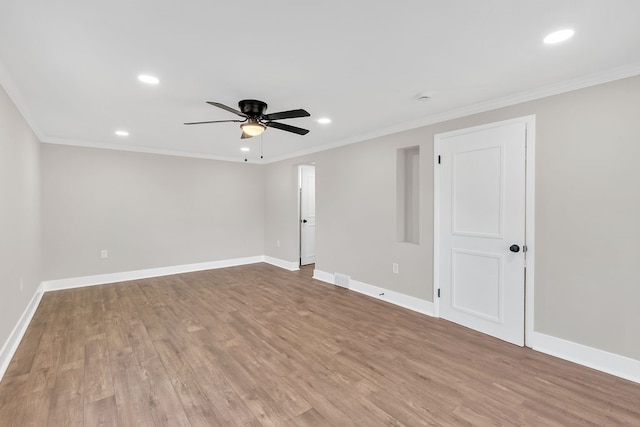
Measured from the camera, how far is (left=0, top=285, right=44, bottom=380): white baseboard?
2.33m

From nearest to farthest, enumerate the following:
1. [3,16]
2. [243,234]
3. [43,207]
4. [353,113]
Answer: [3,16]
[353,113]
[43,207]
[243,234]

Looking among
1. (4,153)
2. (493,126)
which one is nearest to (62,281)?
(4,153)

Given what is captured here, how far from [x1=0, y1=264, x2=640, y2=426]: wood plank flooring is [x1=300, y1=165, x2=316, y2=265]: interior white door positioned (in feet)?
8.88

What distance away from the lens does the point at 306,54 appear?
80.1 inches

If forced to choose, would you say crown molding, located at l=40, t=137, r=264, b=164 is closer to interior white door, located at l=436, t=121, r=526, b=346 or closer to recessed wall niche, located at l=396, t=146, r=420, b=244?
recessed wall niche, located at l=396, t=146, r=420, b=244

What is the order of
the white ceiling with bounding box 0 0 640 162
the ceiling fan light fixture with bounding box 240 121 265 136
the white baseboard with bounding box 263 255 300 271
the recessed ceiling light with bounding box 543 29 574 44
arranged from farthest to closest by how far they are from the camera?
the white baseboard with bounding box 263 255 300 271 → the ceiling fan light fixture with bounding box 240 121 265 136 → the recessed ceiling light with bounding box 543 29 574 44 → the white ceiling with bounding box 0 0 640 162

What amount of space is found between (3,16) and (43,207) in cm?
386

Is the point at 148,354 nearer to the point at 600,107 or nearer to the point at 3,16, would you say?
the point at 3,16

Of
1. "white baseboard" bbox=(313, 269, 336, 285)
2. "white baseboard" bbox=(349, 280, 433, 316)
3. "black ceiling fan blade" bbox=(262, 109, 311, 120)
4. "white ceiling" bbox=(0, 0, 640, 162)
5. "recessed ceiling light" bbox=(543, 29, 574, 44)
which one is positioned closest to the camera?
"white ceiling" bbox=(0, 0, 640, 162)

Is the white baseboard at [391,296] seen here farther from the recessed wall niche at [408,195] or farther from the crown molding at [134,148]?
the crown molding at [134,148]

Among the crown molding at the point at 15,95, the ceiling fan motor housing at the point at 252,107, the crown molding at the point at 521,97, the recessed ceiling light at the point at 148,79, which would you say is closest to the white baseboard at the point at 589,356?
the crown molding at the point at 521,97

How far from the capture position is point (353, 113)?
3312mm

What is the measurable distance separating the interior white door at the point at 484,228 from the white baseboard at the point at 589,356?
0.18 meters

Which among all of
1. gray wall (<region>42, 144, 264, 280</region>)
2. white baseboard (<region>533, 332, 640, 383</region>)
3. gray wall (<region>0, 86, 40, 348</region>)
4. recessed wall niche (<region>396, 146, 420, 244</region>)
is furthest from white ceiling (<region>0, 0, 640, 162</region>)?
white baseboard (<region>533, 332, 640, 383</region>)
